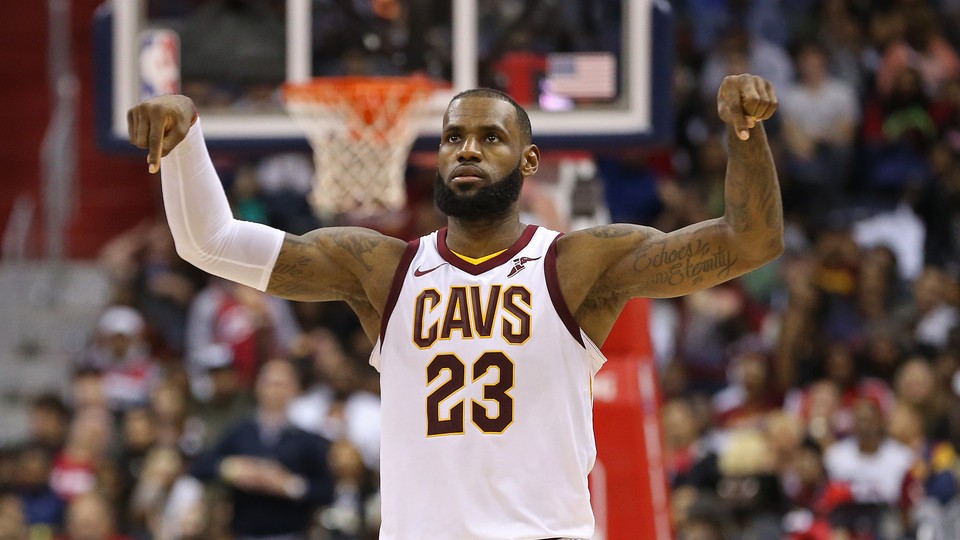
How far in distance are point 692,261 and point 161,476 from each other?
7.42 meters

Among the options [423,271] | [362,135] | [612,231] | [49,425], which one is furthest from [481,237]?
[49,425]

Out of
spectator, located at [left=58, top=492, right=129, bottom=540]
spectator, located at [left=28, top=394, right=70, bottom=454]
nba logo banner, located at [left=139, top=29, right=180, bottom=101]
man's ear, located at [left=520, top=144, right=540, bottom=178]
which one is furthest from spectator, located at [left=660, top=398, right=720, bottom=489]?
man's ear, located at [left=520, top=144, right=540, bottom=178]

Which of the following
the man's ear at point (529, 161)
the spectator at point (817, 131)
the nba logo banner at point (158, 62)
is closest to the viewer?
the man's ear at point (529, 161)

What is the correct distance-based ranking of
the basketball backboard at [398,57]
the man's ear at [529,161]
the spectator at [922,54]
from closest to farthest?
the man's ear at [529,161], the basketball backboard at [398,57], the spectator at [922,54]

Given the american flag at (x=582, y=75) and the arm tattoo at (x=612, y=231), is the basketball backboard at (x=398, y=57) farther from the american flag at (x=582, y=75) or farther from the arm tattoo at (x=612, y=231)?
the arm tattoo at (x=612, y=231)

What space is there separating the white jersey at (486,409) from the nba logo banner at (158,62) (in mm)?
4417

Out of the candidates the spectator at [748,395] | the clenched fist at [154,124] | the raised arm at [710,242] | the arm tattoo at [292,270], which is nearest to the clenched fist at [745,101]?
the raised arm at [710,242]

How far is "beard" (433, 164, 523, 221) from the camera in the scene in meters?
5.20

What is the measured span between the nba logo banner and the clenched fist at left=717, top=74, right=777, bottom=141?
5.16 meters

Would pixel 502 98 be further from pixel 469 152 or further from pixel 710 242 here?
pixel 710 242

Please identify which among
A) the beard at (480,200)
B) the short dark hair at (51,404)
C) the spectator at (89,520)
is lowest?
the spectator at (89,520)

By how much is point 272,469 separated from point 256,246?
5.60m

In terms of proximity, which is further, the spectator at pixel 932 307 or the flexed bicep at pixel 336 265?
the spectator at pixel 932 307

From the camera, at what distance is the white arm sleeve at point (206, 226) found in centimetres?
517
